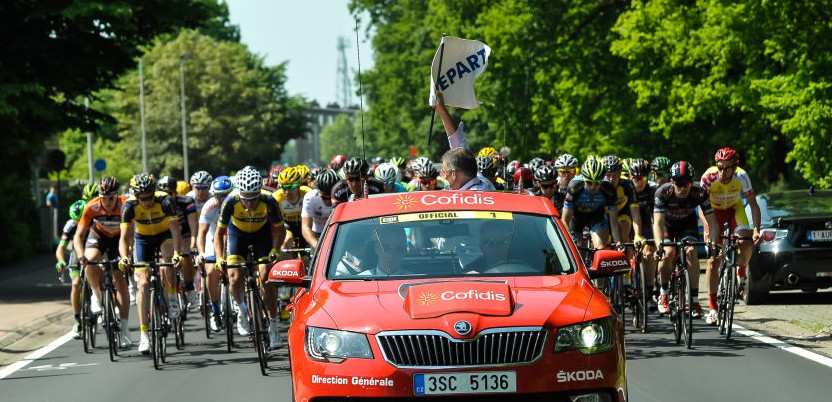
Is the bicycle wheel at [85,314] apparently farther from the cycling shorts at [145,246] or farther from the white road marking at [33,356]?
the cycling shorts at [145,246]

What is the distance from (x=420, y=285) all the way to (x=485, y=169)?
813 cm

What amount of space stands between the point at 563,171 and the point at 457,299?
9231 mm

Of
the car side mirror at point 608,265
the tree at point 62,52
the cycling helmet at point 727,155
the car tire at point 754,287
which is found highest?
the tree at point 62,52

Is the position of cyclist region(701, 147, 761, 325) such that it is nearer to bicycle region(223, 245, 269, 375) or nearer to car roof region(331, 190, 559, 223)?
bicycle region(223, 245, 269, 375)

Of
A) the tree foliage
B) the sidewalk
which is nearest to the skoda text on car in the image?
the sidewalk

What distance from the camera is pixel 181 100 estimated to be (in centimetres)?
8762

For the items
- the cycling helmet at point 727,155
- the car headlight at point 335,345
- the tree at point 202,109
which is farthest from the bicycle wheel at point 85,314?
the tree at point 202,109

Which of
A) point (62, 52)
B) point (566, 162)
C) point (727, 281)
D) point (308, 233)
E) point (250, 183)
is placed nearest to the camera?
point (250, 183)

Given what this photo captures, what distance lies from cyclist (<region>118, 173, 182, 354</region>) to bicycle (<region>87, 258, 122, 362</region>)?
0.26 meters

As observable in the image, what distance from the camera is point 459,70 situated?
15445 mm

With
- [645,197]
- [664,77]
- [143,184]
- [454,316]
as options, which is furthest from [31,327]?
[664,77]

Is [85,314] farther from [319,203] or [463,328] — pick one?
[463,328]

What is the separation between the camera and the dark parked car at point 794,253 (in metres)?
16.9

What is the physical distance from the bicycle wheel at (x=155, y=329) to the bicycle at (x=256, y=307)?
2.34 feet
